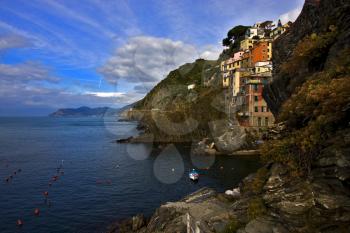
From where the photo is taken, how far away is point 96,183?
66.5 m

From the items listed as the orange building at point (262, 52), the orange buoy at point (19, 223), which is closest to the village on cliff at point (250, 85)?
the orange building at point (262, 52)

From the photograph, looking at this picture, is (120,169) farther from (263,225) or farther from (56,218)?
(263,225)

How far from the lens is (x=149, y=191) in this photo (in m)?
59.9

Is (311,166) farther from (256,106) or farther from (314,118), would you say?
(256,106)

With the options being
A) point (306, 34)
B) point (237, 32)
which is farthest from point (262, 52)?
point (306, 34)

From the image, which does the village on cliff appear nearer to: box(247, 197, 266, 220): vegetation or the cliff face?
the cliff face

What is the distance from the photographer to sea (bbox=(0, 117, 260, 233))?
155 ft

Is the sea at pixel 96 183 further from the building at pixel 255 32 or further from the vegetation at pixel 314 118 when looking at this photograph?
the building at pixel 255 32

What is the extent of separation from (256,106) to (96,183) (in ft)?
186

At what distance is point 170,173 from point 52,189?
26.4 m

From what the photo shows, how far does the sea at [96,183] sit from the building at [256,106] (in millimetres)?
18051

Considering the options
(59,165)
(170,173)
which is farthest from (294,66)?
(59,165)

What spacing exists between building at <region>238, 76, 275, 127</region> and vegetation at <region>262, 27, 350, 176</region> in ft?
257

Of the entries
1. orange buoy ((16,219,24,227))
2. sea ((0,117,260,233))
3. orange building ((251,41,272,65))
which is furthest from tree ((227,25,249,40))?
orange buoy ((16,219,24,227))
